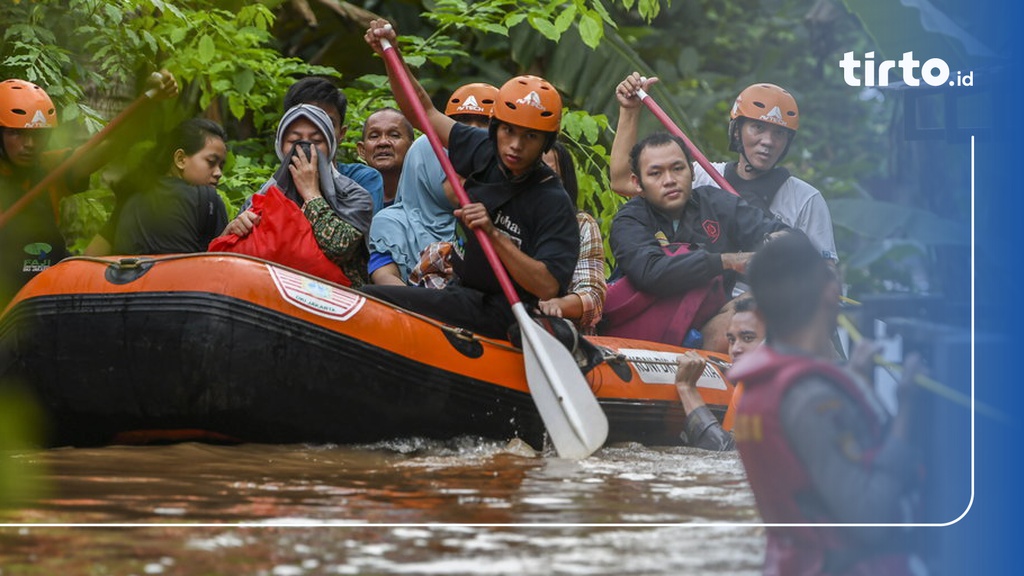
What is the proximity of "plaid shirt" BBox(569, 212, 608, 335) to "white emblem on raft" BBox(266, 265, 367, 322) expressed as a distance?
0.73m

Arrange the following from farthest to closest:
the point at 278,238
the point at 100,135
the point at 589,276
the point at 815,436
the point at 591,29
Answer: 1. the point at 591,29
2. the point at 589,276
3. the point at 278,238
4. the point at 815,436
5. the point at 100,135

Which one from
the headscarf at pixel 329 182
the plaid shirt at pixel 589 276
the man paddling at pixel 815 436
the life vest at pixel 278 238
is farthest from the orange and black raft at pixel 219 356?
the man paddling at pixel 815 436

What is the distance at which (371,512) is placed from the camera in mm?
2438

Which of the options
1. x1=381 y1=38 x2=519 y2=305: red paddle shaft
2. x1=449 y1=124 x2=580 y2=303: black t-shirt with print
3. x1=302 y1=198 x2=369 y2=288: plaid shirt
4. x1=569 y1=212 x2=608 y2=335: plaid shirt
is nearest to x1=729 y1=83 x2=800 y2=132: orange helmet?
x1=569 y1=212 x2=608 y2=335: plaid shirt

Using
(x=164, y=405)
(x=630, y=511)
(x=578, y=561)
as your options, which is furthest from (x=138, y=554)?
(x=164, y=405)

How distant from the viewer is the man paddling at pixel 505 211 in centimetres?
344

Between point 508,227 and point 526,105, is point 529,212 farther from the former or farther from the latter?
point 526,105

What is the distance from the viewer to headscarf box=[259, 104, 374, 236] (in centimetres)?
361

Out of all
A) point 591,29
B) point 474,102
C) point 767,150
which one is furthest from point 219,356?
point 591,29

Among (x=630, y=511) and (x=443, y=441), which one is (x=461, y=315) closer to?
(x=443, y=441)

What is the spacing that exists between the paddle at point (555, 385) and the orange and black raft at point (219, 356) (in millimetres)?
183

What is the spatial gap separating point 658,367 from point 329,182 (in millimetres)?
1095

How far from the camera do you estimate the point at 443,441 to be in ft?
11.8

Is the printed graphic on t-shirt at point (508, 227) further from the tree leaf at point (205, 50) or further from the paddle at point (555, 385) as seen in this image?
the tree leaf at point (205, 50)
